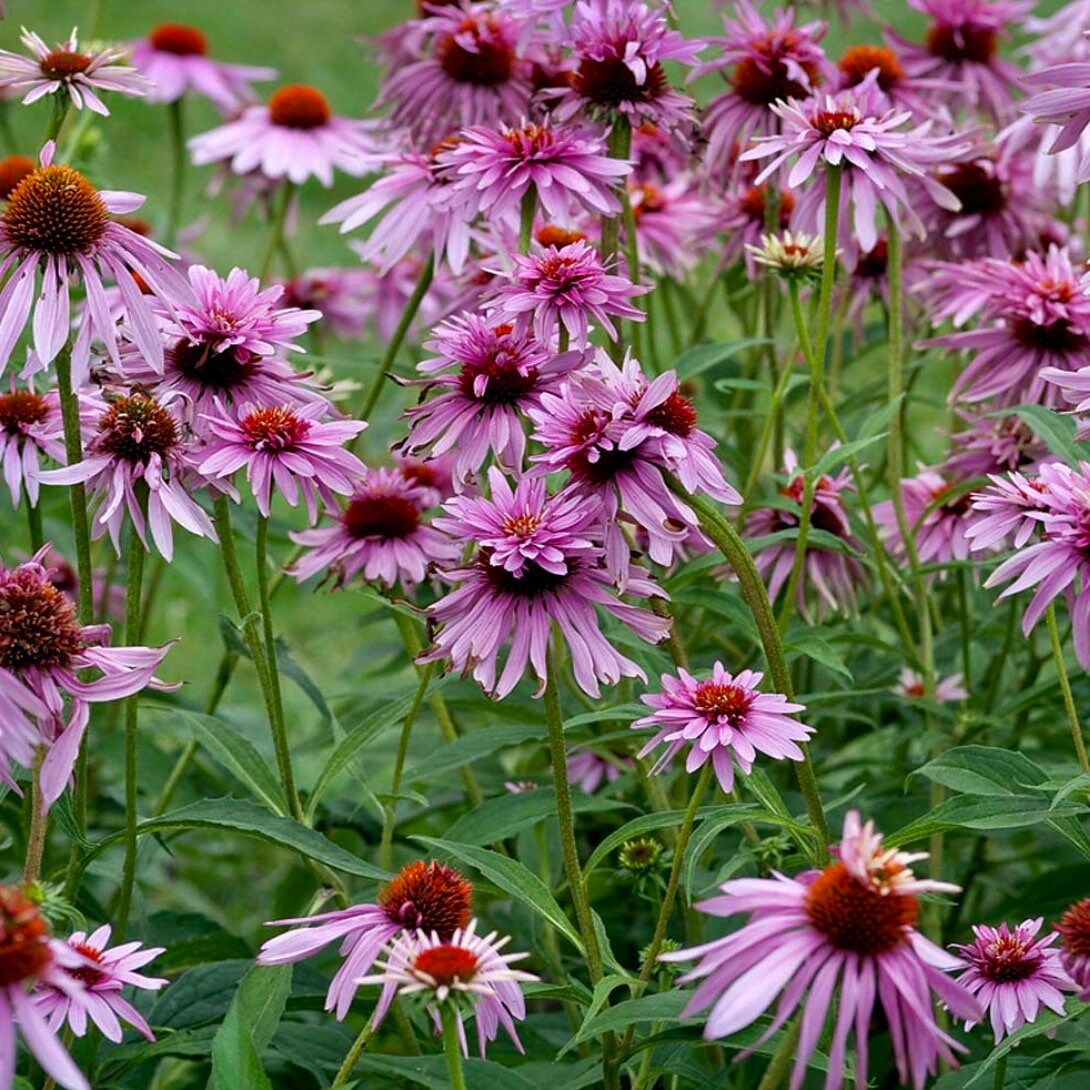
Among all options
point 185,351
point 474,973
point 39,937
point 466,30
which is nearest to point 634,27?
point 466,30

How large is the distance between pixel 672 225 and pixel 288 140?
0.57 meters

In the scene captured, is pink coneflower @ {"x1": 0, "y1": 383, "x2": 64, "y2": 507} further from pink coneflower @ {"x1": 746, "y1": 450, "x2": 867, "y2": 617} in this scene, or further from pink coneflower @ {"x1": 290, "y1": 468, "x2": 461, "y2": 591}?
pink coneflower @ {"x1": 746, "y1": 450, "x2": 867, "y2": 617}

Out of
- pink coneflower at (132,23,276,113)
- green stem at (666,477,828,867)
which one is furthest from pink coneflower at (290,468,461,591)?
pink coneflower at (132,23,276,113)

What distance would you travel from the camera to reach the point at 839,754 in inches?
77.2

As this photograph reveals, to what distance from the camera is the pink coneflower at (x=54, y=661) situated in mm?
1032

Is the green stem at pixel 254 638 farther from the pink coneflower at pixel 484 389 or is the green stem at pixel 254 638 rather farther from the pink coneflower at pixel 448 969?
the pink coneflower at pixel 448 969

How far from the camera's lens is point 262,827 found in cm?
112

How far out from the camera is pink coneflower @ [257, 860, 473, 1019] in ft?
3.34

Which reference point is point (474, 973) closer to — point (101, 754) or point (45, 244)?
point (45, 244)

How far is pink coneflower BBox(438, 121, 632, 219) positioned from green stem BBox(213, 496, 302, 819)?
34 cm

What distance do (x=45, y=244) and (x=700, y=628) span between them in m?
0.71

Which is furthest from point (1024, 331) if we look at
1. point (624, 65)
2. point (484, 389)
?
point (484, 389)

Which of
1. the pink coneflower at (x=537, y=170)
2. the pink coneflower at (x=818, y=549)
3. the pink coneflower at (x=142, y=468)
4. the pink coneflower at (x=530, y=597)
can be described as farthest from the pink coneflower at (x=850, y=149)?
the pink coneflower at (x=142, y=468)

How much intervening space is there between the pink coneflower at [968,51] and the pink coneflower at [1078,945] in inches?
53.4
